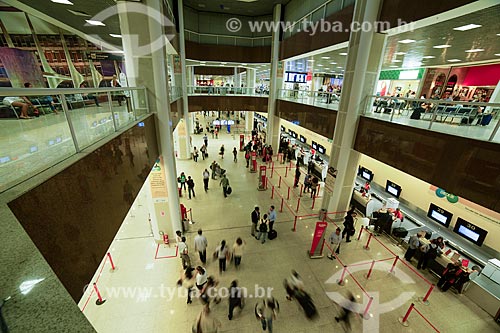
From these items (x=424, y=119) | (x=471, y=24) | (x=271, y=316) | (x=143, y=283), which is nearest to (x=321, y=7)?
(x=471, y=24)

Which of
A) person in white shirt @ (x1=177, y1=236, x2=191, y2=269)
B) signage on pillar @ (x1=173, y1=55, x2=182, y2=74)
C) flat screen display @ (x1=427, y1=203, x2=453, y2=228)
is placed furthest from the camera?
signage on pillar @ (x1=173, y1=55, x2=182, y2=74)

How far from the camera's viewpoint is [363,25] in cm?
810

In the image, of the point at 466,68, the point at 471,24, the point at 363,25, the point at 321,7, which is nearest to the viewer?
the point at 471,24

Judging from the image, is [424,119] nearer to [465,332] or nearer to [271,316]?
[465,332]

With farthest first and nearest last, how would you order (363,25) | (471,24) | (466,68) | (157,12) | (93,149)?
1. (466,68)
2. (363,25)
3. (471,24)
4. (157,12)
5. (93,149)

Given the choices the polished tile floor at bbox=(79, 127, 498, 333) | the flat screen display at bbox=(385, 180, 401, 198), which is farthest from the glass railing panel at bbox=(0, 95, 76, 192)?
the flat screen display at bbox=(385, 180, 401, 198)

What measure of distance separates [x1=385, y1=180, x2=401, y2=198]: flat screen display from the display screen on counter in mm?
2755

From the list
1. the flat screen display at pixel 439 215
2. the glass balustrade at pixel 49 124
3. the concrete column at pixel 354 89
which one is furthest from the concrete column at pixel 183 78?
the flat screen display at pixel 439 215

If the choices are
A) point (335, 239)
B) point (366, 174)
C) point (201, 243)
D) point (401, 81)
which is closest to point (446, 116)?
point (335, 239)

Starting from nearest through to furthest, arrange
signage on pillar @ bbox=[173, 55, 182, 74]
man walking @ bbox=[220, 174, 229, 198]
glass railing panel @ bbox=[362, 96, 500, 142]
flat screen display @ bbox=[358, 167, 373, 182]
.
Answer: glass railing panel @ bbox=[362, 96, 500, 142], man walking @ bbox=[220, 174, 229, 198], flat screen display @ bbox=[358, 167, 373, 182], signage on pillar @ bbox=[173, 55, 182, 74]

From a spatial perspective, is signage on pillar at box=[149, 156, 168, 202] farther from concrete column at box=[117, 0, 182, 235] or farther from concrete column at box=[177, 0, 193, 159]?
concrete column at box=[177, 0, 193, 159]

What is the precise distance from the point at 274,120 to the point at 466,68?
16280 mm

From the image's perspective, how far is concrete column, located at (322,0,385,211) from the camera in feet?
27.0

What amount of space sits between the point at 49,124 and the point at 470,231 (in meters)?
13.1
